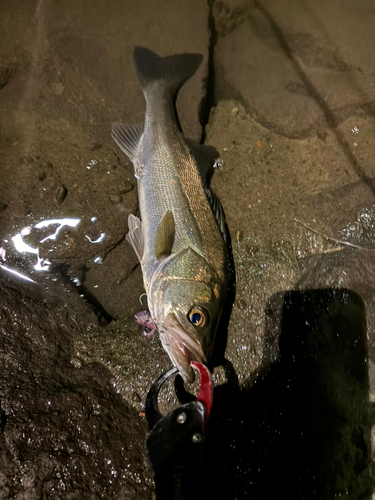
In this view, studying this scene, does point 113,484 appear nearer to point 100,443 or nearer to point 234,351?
point 100,443

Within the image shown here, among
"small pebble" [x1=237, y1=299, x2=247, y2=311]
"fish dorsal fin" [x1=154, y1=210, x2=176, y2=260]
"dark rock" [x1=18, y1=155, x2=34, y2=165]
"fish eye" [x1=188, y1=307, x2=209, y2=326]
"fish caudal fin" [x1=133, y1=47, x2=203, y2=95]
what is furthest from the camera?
"fish caudal fin" [x1=133, y1=47, x2=203, y2=95]

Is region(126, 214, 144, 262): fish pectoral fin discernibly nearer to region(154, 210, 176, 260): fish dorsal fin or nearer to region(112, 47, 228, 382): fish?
region(112, 47, 228, 382): fish

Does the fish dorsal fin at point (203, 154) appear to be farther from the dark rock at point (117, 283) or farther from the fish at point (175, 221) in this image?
the dark rock at point (117, 283)

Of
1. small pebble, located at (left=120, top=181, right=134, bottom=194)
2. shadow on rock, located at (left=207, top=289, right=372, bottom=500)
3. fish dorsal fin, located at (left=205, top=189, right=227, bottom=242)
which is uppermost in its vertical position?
small pebble, located at (left=120, top=181, right=134, bottom=194)

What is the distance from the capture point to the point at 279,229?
3.25 metres

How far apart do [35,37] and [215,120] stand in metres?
2.12

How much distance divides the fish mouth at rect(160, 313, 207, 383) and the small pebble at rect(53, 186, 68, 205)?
1.73m

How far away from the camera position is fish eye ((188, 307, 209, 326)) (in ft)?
7.80

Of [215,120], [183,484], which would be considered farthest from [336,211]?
[183,484]

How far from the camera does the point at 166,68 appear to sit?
3373 millimetres

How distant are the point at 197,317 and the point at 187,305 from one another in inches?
4.8

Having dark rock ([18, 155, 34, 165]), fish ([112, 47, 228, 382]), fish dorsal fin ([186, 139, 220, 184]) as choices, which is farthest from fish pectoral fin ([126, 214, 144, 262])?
dark rock ([18, 155, 34, 165])

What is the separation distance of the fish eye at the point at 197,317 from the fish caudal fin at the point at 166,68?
244 cm

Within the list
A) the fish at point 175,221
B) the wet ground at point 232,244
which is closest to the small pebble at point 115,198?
the wet ground at point 232,244
